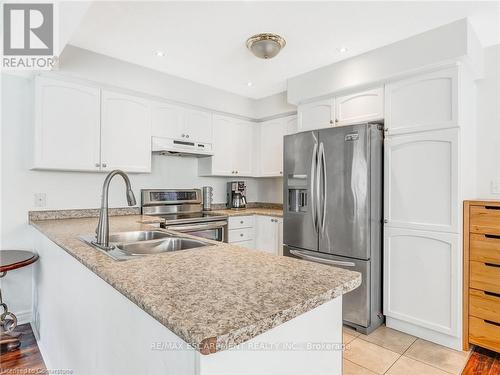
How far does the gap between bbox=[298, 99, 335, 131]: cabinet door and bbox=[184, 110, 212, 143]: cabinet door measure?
1123 millimetres

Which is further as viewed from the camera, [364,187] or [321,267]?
[364,187]

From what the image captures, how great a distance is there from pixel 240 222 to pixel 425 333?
6.91 ft

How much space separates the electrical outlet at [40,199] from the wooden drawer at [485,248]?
3.55 metres

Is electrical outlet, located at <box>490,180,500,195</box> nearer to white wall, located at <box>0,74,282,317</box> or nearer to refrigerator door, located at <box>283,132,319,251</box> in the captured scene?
refrigerator door, located at <box>283,132,319,251</box>

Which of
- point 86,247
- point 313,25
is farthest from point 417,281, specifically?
point 86,247

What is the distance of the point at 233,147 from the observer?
12.7 feet

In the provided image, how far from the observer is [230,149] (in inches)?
151

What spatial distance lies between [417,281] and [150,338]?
2.29 meters

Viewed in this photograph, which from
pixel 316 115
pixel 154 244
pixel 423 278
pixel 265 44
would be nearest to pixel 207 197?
pixel 316 115

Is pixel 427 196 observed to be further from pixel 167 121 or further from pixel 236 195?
pixel 167 121

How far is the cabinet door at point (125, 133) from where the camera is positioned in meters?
2.75

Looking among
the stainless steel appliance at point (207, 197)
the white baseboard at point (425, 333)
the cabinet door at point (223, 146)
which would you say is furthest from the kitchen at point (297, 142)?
the stainless steel appliance at point (207, 197)

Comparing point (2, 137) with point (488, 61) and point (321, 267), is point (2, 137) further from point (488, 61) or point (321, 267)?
point (488, 61)

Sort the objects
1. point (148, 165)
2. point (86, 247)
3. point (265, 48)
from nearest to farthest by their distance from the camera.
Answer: point (86, 247) < point (265, 48) < point (148, 165)
